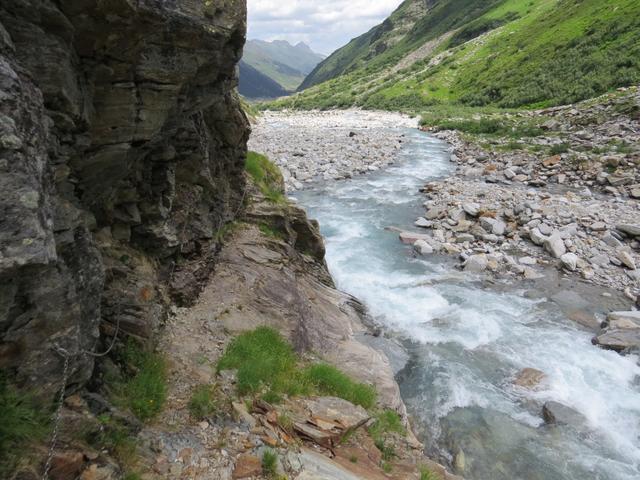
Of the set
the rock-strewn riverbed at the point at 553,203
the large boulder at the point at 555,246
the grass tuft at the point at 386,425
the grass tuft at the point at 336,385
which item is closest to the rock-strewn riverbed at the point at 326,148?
the rock-strewn riverbed at the point at 553,203

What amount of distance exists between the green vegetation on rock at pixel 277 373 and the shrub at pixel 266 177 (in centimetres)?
686

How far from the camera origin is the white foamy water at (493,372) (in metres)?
10.2

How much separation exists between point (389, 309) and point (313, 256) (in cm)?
352

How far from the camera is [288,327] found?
1106 centimetres

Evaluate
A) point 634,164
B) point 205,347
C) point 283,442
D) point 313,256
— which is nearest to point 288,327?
point 205,347

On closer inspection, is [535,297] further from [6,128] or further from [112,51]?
[6,128]

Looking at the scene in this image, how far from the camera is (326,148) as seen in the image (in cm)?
4184

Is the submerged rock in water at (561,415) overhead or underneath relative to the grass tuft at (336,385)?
underneath

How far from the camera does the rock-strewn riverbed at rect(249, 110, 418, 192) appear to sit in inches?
1364

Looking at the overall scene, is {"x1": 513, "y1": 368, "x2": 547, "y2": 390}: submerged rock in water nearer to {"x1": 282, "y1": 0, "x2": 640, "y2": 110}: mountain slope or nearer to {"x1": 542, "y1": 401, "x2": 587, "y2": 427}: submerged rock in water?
{"x1": 542, "y1": 401, "x2": 587, "y2": 427}: submerged rock in water

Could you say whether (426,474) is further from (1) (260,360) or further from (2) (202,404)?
(2) (202,404)

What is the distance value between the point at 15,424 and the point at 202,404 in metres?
3.09

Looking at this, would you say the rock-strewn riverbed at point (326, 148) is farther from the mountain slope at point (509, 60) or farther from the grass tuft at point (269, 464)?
the grass tuft at point (269, 464)

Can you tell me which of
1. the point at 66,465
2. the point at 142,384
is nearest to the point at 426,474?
the point at 142,384
